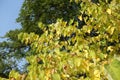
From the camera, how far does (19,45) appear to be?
24.3m

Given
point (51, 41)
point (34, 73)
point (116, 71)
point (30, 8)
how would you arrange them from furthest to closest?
point (30, 8)
point (51, 41)
point (34, 73)
point (116, 71)

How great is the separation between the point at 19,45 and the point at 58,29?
18.3 meters

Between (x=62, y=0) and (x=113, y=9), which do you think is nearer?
(x=113, y=9)

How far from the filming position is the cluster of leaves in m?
4.29

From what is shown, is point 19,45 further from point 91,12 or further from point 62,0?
point 91,12

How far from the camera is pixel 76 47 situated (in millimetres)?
→ 5645

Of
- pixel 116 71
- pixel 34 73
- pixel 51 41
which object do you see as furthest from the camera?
pixel 51 41

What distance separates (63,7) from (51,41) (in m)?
18.7

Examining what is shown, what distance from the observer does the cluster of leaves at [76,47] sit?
4.29 metres

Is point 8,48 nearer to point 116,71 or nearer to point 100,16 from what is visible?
point 100,16

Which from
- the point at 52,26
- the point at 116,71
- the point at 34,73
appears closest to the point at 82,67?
the point at 34,73

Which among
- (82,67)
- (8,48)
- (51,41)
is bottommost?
(82,67)

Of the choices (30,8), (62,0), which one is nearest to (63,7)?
(62,0)

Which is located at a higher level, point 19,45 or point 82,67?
point 19,45
